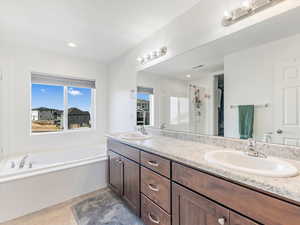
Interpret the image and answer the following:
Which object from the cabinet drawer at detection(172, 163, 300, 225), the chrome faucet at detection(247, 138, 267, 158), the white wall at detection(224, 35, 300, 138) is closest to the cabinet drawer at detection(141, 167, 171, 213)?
the cabinet drawer at detection(172, 163, 300, 225)

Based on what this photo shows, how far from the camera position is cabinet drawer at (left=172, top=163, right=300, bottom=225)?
0.68 meters

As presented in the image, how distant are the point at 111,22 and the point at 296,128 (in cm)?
224

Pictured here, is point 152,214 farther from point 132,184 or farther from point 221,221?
point 221,221

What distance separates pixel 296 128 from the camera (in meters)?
1.13

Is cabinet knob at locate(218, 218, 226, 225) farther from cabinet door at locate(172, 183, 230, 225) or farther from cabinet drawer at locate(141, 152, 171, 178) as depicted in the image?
cabinet drawer at locate(141, 152, 171, 178)

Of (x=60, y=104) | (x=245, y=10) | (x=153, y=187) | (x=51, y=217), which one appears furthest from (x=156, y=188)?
(x=60, y=104)

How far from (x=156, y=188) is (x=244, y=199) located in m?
0.77

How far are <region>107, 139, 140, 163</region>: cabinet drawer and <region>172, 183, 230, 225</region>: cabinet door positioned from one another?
59 centimetres

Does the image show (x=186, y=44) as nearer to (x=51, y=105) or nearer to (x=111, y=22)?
(x=111, y=22)

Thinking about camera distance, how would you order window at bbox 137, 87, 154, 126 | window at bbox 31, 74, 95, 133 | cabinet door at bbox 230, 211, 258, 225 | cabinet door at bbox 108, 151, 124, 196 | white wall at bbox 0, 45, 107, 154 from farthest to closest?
window at bbox 31, 74, 95, 133 → white wall at bbox 0, 45, 107, 154 → window at bbox 137, 87, 154, 126 → cabinet door at bbox 108, 151, 124, 196 → cabinet door at bbox 230, 211, 258, 225

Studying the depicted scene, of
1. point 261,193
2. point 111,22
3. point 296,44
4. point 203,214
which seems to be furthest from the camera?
point 111,22

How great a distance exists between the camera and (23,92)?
2.76 meters

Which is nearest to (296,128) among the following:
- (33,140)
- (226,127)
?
(226,127)

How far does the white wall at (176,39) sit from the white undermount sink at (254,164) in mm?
1078
